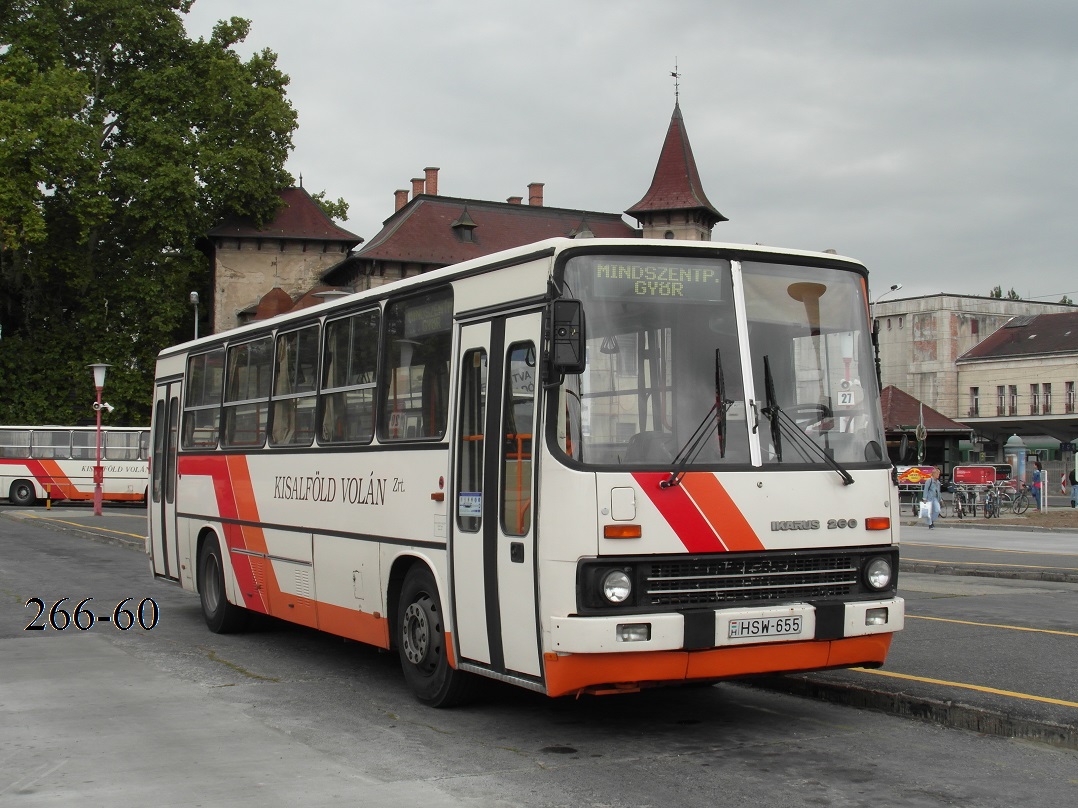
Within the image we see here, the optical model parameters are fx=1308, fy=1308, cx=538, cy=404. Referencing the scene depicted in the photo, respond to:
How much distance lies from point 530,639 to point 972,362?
278 feet

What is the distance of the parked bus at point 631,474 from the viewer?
723 cm

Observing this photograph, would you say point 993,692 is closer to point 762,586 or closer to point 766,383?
point 762,586

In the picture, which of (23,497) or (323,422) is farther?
(23,497)

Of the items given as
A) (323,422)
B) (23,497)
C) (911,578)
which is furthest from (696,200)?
(323,422)

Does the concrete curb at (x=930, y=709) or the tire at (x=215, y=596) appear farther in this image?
the tire at (x=215, y=596)

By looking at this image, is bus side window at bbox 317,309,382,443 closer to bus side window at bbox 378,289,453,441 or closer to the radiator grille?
bus side window at bbox 378,289,453,441

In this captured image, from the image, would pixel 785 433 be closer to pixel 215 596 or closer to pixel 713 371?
pixel 713 371

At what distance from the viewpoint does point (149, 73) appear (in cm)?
5203

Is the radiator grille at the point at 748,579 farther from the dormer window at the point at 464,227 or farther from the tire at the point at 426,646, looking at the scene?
the dormer window at the point at 464,227

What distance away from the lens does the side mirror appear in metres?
7.02

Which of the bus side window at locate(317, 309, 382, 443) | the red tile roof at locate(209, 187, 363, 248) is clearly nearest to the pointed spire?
the red tile roof at locate(209, 187, 363, 248)

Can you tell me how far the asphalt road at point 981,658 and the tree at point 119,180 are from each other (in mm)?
38768

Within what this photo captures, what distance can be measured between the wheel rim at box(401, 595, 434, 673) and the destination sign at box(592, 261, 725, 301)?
2.64 metres

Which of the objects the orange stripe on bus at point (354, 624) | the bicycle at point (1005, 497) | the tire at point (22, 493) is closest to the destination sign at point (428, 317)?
the orange stripe on bus at point (354, 624)
